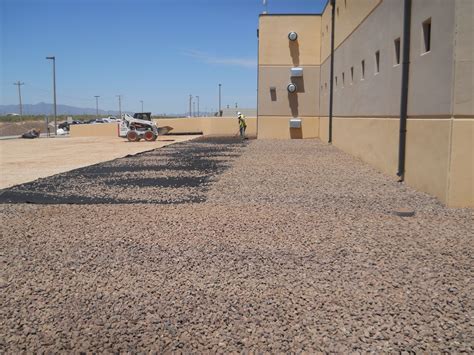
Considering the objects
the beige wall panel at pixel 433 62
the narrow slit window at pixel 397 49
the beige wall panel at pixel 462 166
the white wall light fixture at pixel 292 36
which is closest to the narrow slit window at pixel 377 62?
the narrow slit window at pixel 397 49

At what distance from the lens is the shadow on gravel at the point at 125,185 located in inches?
418

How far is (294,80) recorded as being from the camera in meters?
32.1

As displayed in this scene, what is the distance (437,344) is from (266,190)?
24.6 feet

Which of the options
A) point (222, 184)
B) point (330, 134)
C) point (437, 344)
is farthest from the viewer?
point (330, 134)

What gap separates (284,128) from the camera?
106ft

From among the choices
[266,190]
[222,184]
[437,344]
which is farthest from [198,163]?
[437,344]

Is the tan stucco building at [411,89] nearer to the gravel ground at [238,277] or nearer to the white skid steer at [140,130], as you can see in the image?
the gravel ground at [238,277]

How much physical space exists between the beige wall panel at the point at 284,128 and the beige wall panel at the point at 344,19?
4114 mm

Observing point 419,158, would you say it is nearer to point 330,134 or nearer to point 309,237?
point 309,237

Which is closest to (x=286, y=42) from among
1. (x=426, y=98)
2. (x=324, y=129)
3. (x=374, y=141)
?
(x=324, y=129)

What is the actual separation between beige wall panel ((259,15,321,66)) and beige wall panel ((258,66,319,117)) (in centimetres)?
53

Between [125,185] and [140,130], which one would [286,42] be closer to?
[140,130]

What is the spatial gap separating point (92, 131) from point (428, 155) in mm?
44881

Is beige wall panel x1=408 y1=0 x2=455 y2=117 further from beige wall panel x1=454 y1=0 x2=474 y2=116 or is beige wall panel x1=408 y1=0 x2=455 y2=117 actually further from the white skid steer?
the white skid steer
